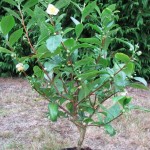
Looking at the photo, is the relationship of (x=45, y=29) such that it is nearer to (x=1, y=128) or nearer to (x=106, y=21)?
(x=106, y=21)

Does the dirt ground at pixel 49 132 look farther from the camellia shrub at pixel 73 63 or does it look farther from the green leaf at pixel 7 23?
the green leaf at pixel 7 23

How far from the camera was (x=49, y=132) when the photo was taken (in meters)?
2.93

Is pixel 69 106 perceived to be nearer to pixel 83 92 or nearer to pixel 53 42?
pixel 83 92

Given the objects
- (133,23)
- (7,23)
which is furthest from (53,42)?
(133,23)

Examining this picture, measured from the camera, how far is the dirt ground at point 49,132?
2693mm

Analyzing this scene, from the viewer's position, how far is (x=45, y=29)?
143cm

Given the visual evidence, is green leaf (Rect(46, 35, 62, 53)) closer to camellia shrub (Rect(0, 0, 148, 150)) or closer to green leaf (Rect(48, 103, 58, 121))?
camellia shrub (Rect(0, 0, 148, 150))

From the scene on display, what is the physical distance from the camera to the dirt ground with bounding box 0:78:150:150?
2693 mm

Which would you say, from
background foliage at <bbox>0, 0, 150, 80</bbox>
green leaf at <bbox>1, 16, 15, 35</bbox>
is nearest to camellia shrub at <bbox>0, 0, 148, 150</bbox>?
green leaf at <bbox>1, 16, 15, 35</bbox>

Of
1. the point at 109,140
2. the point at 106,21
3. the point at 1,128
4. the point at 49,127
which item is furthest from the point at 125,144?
the point at 106,21

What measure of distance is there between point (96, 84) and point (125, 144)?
4.03ft

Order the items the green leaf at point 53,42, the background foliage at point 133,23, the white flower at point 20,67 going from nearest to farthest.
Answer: the green leaf at point 53,42 → the white flower at point 20,67 → the background foliage at point 133,23

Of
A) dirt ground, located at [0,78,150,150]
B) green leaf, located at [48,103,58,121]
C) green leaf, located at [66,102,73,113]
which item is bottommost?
dirt ground, located at [0,78,150,150]

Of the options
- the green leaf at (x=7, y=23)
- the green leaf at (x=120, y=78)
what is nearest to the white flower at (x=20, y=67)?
the green leaf at (x=7, y=23)
